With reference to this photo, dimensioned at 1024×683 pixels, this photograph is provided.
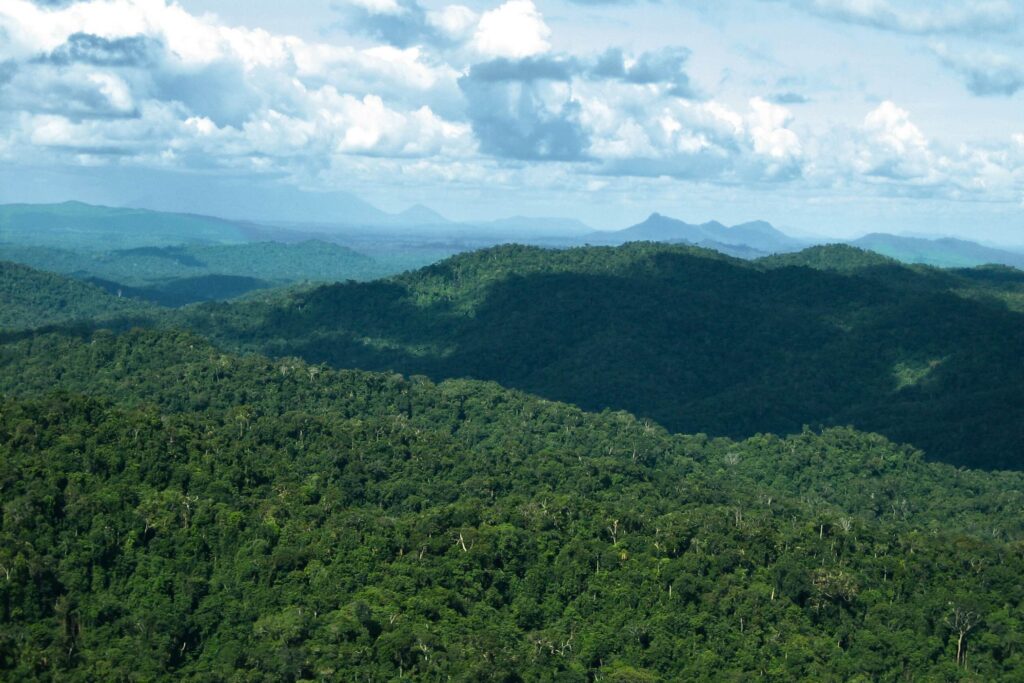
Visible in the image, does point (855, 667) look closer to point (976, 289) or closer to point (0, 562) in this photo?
point (0, 562)

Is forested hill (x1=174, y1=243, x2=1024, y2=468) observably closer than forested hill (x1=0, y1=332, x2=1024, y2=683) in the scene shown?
No

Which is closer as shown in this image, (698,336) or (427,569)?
(427,569)

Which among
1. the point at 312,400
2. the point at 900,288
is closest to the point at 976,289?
the point at 900,288

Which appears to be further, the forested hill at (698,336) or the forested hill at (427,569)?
the forested hill at (698,336)

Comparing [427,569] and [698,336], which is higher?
[698,336]

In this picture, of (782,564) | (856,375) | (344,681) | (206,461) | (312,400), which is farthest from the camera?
(856,375)
